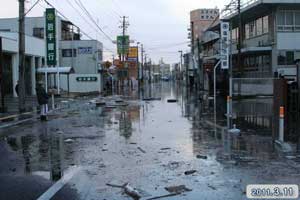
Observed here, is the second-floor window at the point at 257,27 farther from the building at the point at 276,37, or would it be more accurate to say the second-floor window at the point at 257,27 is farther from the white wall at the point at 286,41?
the white wall at the point at 286,41

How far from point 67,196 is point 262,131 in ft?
33.2

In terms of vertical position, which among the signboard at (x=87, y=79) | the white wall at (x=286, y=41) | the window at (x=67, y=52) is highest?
the window at (x=67, y=52)

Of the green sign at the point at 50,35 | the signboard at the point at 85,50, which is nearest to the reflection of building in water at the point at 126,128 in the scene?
the green sign at the point at 50,35

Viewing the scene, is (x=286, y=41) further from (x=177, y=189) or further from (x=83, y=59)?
(x=177, y=189)

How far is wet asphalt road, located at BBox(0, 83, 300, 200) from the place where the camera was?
794 centimetres

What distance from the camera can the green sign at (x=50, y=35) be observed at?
37.9 metres

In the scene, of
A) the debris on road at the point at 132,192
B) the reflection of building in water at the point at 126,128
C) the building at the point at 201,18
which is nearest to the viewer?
the debris on road at the point at 132,192

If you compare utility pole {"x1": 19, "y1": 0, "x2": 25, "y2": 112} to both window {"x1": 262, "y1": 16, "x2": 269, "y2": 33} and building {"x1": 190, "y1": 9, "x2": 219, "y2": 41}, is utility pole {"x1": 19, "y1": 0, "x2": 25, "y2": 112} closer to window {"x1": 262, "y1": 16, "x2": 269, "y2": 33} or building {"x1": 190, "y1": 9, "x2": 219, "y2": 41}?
window {"x1": 262, "y1": 16, "x2": 269, "y2": 33}

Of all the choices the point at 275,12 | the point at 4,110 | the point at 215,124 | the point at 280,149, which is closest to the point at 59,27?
the point at 275,12

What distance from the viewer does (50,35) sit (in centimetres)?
3956

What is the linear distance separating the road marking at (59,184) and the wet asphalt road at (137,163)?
2cm

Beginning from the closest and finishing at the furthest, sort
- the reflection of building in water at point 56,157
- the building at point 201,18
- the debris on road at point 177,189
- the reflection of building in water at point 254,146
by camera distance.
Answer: the debris on road at point 177,189 < the reflection of building in water at point 56,157 < the reflection of building in water at point 254,146 < the building at point 201,18

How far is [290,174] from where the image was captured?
891cm

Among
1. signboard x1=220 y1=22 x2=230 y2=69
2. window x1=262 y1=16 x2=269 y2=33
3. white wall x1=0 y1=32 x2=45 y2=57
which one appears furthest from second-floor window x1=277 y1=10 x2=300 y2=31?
white wall x1=0 y1=32 x2=45 y2=57
